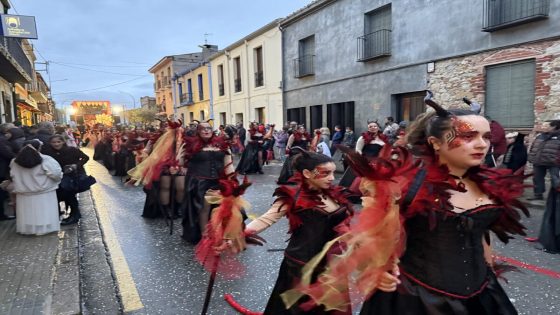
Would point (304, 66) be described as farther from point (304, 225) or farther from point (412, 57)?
point (304, 225)

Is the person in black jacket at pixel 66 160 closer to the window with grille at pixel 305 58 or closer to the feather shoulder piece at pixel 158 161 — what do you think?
the feather shoulder piece at pixel 158 161

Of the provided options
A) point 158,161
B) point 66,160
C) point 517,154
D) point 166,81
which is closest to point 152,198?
point 158,161

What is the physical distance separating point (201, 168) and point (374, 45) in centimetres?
1107

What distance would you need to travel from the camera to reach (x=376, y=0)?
567 inches

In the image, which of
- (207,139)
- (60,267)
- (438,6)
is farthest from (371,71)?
(60,267)

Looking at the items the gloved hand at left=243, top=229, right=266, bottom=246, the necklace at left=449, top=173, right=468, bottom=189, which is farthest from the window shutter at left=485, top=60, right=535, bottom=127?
the gloved hand at left=243, top=229, right=266, bottom=246

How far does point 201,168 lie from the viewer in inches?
221

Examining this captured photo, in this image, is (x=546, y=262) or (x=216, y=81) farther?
(x=216, y=81)

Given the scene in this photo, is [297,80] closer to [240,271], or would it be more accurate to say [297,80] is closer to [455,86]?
[455,86]

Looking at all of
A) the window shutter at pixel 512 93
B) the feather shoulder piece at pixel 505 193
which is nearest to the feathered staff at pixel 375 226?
the feather shoulder piece at pixel 505 193

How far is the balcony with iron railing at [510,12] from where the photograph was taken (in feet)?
31.1

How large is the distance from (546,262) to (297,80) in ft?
53.0

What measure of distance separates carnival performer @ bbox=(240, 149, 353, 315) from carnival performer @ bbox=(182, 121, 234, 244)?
2811mm

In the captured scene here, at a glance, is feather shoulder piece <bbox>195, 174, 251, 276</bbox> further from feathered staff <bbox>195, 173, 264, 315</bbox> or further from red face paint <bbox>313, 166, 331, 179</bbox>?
red face paint <bbox>313, 166, 331, 179</bbox>
